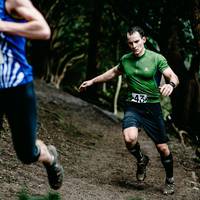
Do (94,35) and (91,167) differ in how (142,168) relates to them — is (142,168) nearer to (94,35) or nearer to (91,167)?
(91,167)

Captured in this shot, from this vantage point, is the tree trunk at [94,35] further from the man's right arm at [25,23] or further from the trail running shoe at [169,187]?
the man's right arm at [25,23]

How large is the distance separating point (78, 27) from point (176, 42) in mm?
12385

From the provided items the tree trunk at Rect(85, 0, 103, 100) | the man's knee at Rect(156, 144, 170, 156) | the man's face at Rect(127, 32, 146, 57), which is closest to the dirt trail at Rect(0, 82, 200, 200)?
the man's knee at Rect(156, 144, 170, 156)

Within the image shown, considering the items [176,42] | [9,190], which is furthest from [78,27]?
[9,190]

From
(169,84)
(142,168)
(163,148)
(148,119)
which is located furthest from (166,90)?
(142,168)

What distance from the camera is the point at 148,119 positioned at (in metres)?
7.78

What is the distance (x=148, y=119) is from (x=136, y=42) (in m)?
1.08

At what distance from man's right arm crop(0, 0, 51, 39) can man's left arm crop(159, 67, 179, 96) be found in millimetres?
2586

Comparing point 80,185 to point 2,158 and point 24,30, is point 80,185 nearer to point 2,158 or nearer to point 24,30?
point 2,158

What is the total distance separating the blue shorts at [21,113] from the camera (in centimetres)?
454

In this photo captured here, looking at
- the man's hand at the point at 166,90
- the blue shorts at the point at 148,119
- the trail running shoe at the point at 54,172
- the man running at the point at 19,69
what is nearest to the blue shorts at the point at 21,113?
the man running at the point at 19,69

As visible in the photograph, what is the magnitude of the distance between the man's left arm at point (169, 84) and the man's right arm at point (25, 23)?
102 inches

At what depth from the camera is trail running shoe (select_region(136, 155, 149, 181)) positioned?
824 cm

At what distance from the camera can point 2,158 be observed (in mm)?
8102
